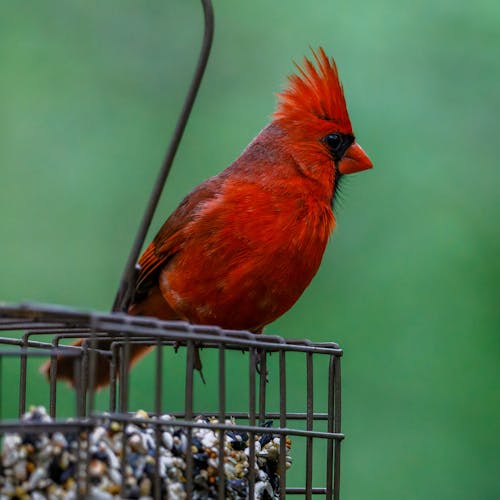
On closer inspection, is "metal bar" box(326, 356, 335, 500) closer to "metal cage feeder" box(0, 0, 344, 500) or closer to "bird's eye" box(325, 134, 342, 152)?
"metal cage feeder" box(0, 0, 344, 500)

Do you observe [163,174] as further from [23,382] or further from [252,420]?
[23,382]

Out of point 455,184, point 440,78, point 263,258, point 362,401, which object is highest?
point 440,78

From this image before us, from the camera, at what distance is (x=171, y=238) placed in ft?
11.0

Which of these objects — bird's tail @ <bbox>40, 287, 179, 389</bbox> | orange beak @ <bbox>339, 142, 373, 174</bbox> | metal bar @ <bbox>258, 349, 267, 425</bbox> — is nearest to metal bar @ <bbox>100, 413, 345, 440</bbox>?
metal bar @ <bbox>258, 349, 267, 425</bbox>

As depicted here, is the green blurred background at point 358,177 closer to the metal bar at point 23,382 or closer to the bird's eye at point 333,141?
the bird's eye at point 333,141

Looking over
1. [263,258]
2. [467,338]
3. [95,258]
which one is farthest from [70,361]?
[467,338]

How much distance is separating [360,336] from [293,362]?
376 millimetres

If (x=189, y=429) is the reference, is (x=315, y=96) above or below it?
above

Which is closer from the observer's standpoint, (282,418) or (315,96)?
(282,418)

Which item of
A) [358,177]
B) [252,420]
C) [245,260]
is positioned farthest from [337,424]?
[358,177]

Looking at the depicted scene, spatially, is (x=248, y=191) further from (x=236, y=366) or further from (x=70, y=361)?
(x=236, y=366)

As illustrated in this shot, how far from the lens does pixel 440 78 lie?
17.6 ft

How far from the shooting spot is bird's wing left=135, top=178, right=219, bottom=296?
333cm

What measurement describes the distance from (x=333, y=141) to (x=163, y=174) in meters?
1.23
